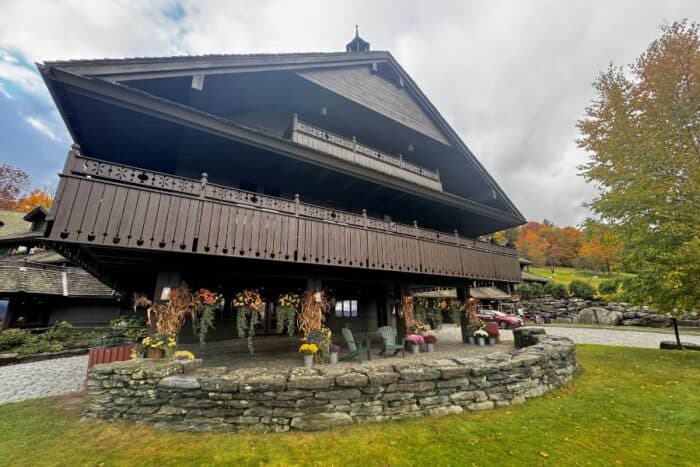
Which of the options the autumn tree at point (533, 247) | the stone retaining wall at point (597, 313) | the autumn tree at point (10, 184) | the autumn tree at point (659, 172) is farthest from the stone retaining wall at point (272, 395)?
the autumn tree at point (533, 247)

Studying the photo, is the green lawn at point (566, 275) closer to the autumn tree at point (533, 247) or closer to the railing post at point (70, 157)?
the autumn tree at point (533, 247)

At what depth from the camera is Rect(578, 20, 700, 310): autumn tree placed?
989cm

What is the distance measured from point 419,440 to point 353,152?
35.2 feet

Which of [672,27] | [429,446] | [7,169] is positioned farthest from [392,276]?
[7,169]

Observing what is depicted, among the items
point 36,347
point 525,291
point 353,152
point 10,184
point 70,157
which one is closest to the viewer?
point 70,157

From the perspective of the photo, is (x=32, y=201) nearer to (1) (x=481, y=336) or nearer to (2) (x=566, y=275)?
(1) (x=481, y=336)

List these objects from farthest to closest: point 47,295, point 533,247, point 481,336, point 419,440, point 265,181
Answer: point 533,247
point 47,295
point 481,336
point 265,181
point 419,440

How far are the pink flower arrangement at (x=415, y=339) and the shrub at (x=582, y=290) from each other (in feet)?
94.6

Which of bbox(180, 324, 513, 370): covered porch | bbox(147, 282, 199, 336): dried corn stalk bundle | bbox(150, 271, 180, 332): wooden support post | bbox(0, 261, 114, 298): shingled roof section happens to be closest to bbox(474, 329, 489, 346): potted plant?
bbox(180, 324, 513, 370): covered porch

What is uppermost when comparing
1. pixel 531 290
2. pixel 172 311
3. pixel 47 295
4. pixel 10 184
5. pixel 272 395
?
pixel 10 184

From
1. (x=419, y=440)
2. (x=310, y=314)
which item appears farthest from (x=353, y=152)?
(x=419, y=440)

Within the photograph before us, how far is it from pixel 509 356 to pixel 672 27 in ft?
47.8

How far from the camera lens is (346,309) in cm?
1645

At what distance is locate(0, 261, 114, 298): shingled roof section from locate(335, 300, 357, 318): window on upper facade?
15353 millimetres
